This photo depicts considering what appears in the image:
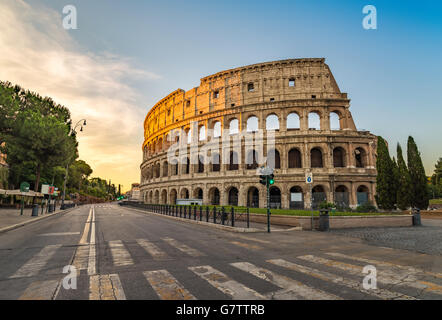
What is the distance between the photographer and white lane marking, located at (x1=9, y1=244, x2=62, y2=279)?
4.49 meters

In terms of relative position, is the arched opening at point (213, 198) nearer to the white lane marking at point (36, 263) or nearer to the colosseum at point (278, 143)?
the colosseum at point (278, 143)

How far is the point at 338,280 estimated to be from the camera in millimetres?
4332

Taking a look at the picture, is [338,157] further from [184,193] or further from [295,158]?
[184,193]

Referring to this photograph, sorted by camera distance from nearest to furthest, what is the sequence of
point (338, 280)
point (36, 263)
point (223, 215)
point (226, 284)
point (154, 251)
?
1. point (226, 284)
2. point (338, 280)
3. point (36, 263)
4. point (154, 251)
5. point (223, 215)

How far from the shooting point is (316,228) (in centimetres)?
1359

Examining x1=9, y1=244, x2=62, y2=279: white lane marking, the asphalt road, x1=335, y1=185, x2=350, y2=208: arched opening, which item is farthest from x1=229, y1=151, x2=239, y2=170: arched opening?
x1=9, y1=244, x2=62, y2=279: white lane marking

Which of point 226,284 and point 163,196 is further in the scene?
point 163,196

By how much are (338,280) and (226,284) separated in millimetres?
2117

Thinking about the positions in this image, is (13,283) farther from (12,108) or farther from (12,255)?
(12,108)

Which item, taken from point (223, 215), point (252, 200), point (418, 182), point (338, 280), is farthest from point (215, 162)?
Answer: point (338, 280)

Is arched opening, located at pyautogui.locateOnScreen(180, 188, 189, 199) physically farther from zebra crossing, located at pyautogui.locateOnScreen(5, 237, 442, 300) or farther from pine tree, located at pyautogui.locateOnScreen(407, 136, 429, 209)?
zebra crossing, located at pyautogui.locateOnScreen(5, 237, 442, 300)

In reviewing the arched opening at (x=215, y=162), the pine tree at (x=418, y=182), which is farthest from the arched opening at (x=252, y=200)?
the pine tree at (x=418, y=182)

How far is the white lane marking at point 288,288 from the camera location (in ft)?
11.3
